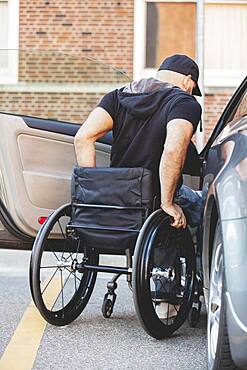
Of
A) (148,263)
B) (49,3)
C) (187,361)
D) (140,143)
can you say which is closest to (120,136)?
(140,143)

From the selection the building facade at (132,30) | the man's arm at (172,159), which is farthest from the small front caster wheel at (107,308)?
the building facade at (132,30)

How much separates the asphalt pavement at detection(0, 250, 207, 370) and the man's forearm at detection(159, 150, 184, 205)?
2.79ft

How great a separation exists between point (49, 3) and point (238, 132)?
11.0m

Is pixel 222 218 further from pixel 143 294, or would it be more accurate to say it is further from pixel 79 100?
pixel 79 100

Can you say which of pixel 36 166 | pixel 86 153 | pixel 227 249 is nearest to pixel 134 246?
pixel 86 153

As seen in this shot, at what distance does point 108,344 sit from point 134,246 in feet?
1.89

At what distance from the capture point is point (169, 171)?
15.7 ft

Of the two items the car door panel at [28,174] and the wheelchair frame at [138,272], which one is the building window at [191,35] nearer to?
the car door panel at [28,174]

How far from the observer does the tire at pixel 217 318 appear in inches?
143

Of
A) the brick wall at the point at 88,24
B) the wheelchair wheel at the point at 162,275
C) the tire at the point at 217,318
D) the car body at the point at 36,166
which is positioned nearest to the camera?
the tire at the point at 217,318

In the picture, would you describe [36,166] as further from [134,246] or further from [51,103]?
[51,103]

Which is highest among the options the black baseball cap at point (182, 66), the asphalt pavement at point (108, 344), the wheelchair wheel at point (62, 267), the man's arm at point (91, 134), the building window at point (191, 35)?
the building window at point (191, 35)

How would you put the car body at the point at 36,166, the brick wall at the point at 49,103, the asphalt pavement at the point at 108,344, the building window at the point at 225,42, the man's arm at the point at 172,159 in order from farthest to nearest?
the building window at the point at 225,42 → the brick wall at the point at 49,103 → the car body at the point at 36,166 → the man's arm at the point at 172,159 → the asphalt pavement at the point at 108,344

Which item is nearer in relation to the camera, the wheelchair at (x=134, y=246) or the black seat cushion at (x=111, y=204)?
the wheelchair at (x=134, y=246)
